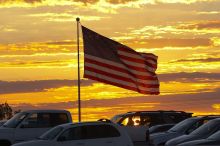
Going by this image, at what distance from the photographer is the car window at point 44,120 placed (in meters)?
30.2

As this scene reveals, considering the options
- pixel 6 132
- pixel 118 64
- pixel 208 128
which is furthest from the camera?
pixel 118 64

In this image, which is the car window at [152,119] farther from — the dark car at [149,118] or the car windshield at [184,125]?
the car windshield at [184,125]

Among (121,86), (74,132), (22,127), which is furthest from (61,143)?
(121,86)

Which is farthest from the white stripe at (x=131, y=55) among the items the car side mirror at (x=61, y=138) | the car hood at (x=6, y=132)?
the car side mirror at (x=61, y=138)

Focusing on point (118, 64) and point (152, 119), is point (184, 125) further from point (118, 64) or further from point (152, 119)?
point (152, 119)

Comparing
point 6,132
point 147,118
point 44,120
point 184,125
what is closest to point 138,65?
point 147,118

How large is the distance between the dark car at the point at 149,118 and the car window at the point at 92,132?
8.60m

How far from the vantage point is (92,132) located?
26.2 meters

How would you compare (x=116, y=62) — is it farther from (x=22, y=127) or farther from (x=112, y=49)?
(x=22, y=127)

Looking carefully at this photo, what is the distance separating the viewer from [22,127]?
30.0 meters

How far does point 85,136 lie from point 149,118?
1132 cm

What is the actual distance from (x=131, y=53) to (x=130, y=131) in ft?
19.6

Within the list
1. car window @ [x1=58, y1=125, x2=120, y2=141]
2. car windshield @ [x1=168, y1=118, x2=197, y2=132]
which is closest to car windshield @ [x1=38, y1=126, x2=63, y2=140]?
car window @ [x1=58, y1=125, x2=120, y2=141]

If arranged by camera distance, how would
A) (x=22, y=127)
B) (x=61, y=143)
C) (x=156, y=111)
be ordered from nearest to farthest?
(x=61, y=143), (x=22, y=127), (x=156, y=111)
